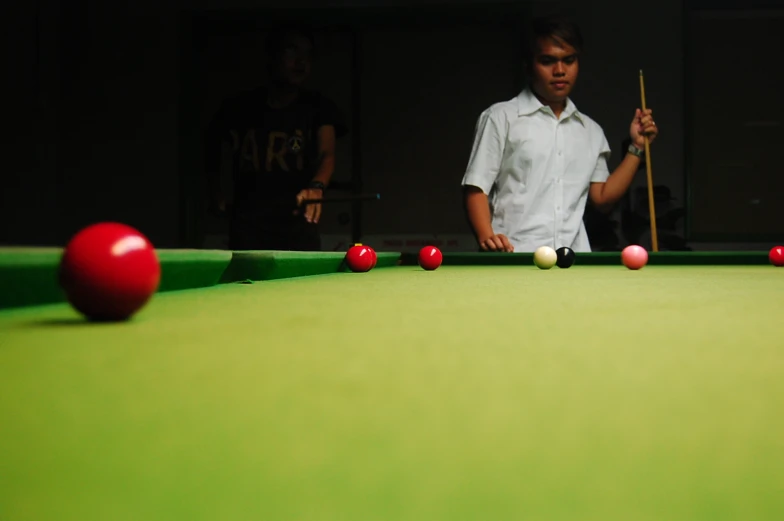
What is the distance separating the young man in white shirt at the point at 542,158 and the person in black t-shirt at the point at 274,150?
3.70ft

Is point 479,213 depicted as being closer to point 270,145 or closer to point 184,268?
point 270,145

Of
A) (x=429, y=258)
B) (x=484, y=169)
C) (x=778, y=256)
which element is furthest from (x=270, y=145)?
(x=778, y=256)

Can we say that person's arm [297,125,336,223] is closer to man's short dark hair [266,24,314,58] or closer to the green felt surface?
man's short dark hair [266,24,314,58]

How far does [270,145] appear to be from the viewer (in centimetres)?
508

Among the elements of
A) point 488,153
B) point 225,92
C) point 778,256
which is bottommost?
point 778,256

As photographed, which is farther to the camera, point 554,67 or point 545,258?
point 554,67

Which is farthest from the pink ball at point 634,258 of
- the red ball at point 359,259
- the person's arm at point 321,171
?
the person's arm at point 321,171

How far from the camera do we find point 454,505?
0.40 m

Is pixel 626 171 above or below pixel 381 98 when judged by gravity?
below

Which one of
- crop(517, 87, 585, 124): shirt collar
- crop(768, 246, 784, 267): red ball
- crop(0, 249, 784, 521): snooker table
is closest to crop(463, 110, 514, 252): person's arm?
crop(517, 87, 585, 124): shirt collar

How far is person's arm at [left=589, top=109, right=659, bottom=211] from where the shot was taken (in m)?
4.79

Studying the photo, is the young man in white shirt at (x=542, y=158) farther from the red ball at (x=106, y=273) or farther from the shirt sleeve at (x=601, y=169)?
the red ball at (x=106, y=273)

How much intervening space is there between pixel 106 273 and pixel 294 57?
4104mm

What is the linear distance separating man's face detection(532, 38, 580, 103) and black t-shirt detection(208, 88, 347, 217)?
141cm
